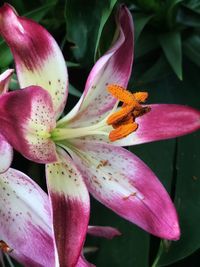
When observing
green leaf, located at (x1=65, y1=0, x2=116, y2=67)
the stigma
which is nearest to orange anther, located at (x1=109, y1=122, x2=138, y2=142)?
the stigma

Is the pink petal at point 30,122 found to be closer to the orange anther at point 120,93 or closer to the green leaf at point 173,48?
the orange anther at point 120,93

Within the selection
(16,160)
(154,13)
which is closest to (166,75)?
(154,13)

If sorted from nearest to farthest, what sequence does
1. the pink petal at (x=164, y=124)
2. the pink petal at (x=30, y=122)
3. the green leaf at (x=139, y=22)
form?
the pink petal at (x=30, y=122) → the pink petal at (x=164, y=124) → the green leaf at (x=139, y=22)

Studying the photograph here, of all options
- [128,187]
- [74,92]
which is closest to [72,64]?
[74,92]

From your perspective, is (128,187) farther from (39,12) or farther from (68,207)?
(39,12)

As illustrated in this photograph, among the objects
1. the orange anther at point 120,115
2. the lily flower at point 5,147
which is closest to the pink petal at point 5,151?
the lily flower at point 5,147

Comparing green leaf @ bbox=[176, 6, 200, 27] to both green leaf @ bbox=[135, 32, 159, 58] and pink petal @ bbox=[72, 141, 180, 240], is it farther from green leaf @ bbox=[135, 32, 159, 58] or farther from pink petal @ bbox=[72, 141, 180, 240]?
pink petal @ bbox=[72, 141, 180, 240]
